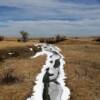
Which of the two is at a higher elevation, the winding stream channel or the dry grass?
the winding stream channel

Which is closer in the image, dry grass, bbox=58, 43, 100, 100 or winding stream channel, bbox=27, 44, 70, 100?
winding stream channel, bbox=27, 44, 70, 100

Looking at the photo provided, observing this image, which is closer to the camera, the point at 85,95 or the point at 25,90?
the point at 85,95

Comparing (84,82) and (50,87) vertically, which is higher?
(50,87)

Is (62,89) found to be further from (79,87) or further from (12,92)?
(12,92)

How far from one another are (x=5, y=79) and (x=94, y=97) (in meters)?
8.67

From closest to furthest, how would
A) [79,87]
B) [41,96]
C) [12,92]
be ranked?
[41,96] < [12,92] < [79,87]

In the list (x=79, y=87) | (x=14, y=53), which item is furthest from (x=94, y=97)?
(x=14, y=53)

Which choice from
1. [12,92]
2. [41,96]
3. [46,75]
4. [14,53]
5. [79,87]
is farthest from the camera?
[14,53]

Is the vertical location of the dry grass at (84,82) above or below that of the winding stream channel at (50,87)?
below

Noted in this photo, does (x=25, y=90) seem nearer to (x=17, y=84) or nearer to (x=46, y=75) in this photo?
(x=17, y=84)

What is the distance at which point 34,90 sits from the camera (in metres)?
22.2

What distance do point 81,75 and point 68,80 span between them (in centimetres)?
322

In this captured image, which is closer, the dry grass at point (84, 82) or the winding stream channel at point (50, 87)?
the winding stream channel at point (50, 87)

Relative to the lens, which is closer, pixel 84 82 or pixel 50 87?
pixel 50 87
